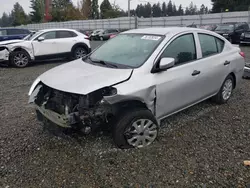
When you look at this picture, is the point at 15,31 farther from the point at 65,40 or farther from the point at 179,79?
the point at 179,79

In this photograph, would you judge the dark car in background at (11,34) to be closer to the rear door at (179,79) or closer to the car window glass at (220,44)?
the car window glass at (220,44)

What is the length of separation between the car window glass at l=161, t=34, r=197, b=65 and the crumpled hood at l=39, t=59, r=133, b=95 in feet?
2.57

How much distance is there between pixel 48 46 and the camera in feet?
31.6

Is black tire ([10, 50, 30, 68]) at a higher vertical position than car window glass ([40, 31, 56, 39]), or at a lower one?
lower

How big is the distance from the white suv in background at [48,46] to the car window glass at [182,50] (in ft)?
24.1

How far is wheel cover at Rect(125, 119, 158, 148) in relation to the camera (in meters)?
3.02

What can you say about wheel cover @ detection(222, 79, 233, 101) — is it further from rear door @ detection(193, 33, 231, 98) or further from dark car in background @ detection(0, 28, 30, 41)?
dark car in background @ detection(0, 28, 30, 41)

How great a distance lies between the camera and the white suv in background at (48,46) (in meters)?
9.13

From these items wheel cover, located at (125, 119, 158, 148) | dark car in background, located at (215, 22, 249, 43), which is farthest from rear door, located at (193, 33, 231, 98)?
dark car in background, located at (215, 22, 249, 43)

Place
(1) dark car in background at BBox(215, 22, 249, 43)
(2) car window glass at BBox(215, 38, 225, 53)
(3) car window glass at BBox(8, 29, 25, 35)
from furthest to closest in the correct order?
(1) dark car in background at BBox(215, 22, 249, 43) < (3) car window glass at BBox(8, 29, 25, 35) < (2) car window glass at BBox(215, 38, 225, 53)

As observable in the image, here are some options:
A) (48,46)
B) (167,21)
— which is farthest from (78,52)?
(167,21)

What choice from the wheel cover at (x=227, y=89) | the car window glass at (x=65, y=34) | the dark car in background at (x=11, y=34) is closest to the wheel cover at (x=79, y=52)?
the car window glass at (x=65, y=34)

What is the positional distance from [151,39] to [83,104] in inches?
60.8

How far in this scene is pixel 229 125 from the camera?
380 cm
